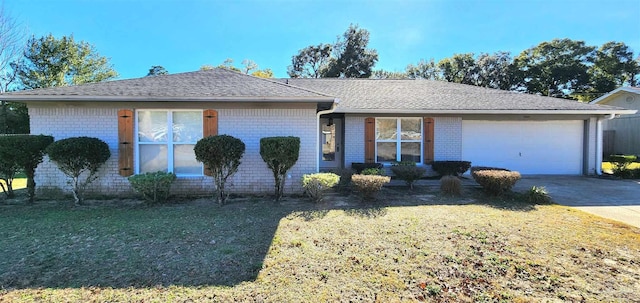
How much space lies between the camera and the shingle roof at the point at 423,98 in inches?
371

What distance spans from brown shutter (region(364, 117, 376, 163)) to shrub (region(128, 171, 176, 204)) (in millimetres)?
5985

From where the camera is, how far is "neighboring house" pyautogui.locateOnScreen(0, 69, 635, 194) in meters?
6.69

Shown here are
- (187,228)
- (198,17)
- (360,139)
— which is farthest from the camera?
(198,17)

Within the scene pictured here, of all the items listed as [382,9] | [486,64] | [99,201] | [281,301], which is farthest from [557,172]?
[486,64]

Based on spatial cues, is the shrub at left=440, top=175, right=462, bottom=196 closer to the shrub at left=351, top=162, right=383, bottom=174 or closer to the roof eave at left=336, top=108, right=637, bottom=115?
the shrub at left=351, top=162, right=383, bottom=174

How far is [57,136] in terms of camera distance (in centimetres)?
668

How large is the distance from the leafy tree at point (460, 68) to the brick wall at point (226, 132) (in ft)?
100

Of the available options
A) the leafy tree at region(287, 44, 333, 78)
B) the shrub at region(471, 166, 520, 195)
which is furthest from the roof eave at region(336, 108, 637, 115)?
the leafy tree at region(287, 44, 333, 78)

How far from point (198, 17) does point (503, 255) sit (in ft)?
46.5

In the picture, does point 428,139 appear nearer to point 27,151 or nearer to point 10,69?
point 27,151

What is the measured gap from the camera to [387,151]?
9.88 metres

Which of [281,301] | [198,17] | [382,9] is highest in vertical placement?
[198,17]

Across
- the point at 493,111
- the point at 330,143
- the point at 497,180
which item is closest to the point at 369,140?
the point at 330,143

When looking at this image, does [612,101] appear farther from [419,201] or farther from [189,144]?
[189,144]
